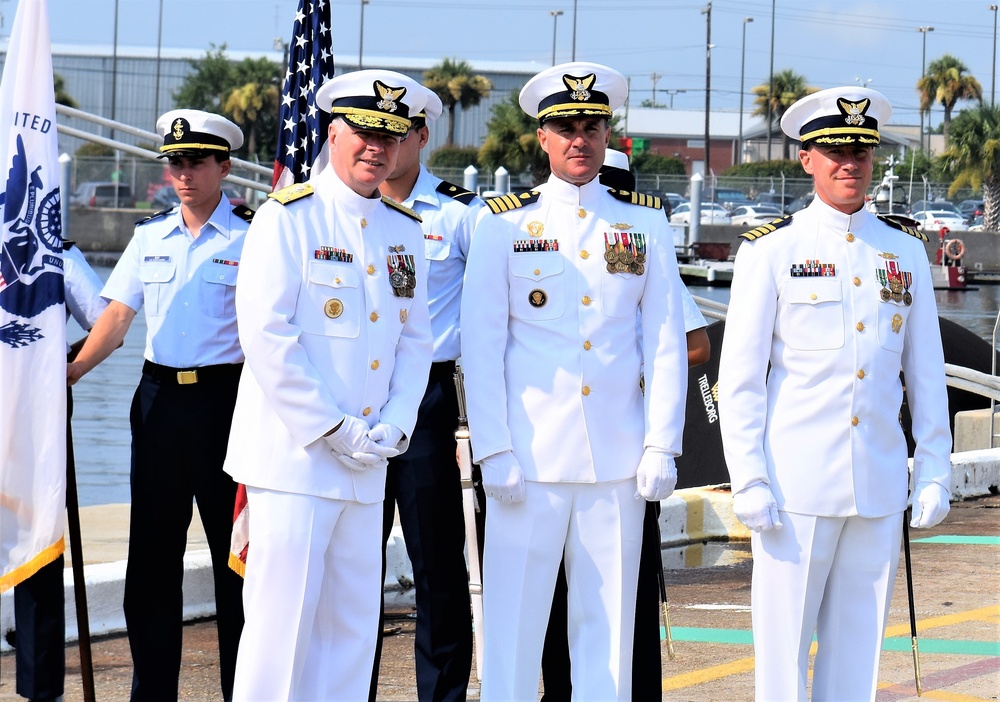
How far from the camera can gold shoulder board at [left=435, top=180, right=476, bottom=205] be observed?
5008mm

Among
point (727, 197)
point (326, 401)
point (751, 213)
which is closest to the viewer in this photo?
point (326, 401)

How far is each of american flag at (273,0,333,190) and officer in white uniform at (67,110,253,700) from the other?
0.54 meters

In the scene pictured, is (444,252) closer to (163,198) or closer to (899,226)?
(899,226)

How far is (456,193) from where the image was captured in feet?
16.5

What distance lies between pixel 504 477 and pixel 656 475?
17.8 inches

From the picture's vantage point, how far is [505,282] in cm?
438

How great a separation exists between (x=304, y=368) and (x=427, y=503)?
931mm

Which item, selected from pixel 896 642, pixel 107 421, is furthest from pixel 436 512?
pixel 107 421

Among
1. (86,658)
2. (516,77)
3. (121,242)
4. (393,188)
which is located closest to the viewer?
(86,658)

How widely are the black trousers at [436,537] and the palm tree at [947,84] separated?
73.8 m

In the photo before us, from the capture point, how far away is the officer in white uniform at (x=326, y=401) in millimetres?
3977

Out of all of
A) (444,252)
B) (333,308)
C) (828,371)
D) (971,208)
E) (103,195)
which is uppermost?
(971,208)

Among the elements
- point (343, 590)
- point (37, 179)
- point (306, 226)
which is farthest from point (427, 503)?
point (37, 179)

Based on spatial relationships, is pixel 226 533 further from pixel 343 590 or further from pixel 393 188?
pixel 393 188
